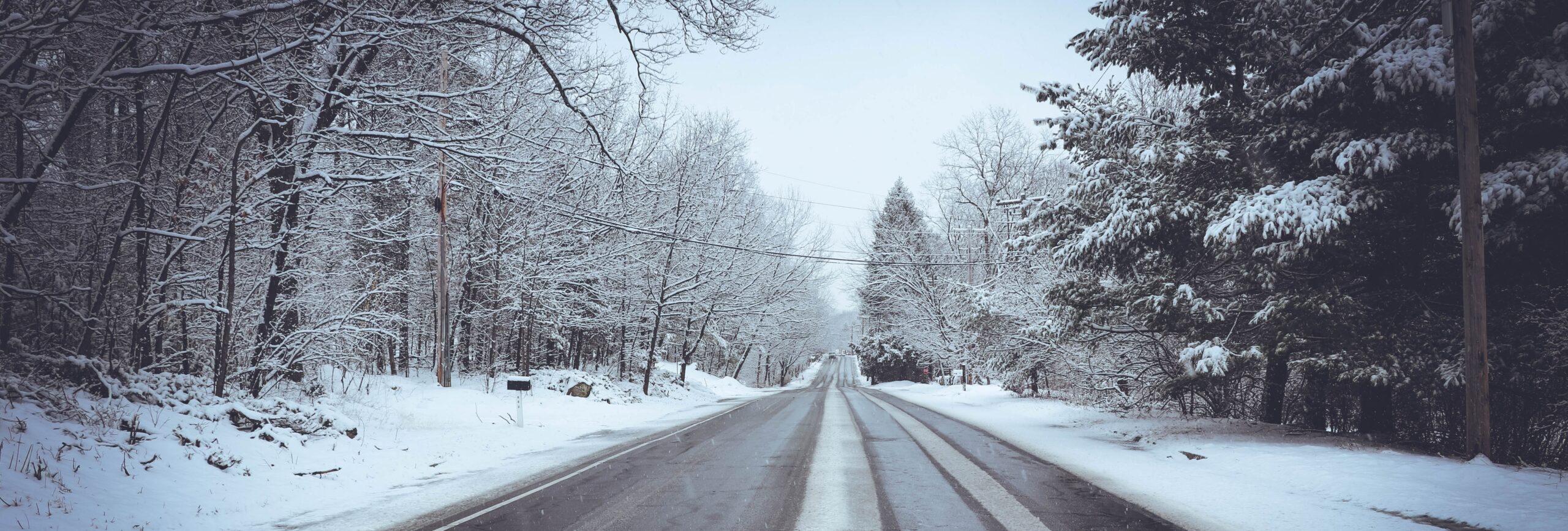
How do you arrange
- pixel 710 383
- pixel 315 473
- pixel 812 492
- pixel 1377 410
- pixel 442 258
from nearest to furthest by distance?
1. pixel 812 492
2. pixel 315 473
3. pixel 1377 410
4. pixel 442 258
5. pixel 710 383

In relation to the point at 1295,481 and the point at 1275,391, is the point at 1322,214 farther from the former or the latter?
the point at 1275,391

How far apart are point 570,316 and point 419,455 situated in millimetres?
12522

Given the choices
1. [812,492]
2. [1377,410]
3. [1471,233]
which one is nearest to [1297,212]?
[1471,233]

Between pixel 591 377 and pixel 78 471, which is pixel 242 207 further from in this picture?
pixel 591 377

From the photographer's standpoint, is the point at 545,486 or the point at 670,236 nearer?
the point at 545,486

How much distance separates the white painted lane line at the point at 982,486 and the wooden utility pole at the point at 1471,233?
542 centimetres

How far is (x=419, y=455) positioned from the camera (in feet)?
34.9

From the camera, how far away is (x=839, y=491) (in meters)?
7.52

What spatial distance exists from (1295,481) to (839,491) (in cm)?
537

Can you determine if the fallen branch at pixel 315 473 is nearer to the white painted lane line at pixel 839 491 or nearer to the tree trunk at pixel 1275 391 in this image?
the white painted lane line at pixel 839 491

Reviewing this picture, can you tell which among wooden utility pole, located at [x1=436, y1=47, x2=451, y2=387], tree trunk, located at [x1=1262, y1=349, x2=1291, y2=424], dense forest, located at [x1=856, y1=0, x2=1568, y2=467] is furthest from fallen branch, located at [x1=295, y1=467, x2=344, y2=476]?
tree trunk, located at [x1=1262, y1=349, x2=1291, y2=424]

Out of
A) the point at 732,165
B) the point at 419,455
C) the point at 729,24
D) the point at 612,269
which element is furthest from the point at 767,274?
the point at 729,24

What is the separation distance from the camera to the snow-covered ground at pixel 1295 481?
20.3 feet

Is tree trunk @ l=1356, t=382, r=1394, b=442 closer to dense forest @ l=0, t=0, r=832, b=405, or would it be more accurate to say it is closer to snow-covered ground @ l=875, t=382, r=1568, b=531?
snow-covered ground @ l=875, t=382, r=1568, b=531
